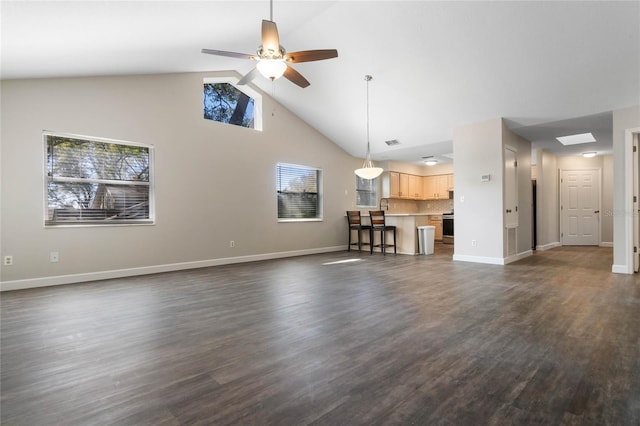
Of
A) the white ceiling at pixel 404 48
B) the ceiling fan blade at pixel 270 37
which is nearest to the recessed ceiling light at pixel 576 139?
the white ceiling at pixel 404 48

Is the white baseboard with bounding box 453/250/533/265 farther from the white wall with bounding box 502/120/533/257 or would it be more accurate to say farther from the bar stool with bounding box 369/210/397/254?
the bar stool with bounding box 369/210/397/254

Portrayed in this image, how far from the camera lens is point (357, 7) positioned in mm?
4168

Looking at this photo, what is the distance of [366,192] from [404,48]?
4.79 metres

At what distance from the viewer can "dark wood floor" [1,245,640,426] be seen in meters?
1.48

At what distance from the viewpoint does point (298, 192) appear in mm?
7316

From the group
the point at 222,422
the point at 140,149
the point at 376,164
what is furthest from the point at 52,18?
the point at 376,164

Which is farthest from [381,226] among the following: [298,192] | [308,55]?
[308,55]

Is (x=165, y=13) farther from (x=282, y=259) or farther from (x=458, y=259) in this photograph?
(x=458, y=259)

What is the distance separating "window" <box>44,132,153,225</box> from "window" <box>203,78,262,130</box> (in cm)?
149

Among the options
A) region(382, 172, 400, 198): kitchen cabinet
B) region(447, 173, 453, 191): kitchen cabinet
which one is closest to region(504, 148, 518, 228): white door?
region(382, 172, 400, 198): kitchen cabinet

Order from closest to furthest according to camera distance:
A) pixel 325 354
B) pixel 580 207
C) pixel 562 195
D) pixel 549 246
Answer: pixel 325 354 → pixel 549 246 → pixel 580 207 → pixel 562 195

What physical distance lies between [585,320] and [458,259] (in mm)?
3411

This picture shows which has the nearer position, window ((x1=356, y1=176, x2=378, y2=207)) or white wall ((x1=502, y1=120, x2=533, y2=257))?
white wall ((x1=502, y1=120, x2=533, y2=257))

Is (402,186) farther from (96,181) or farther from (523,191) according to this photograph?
(96,181)
